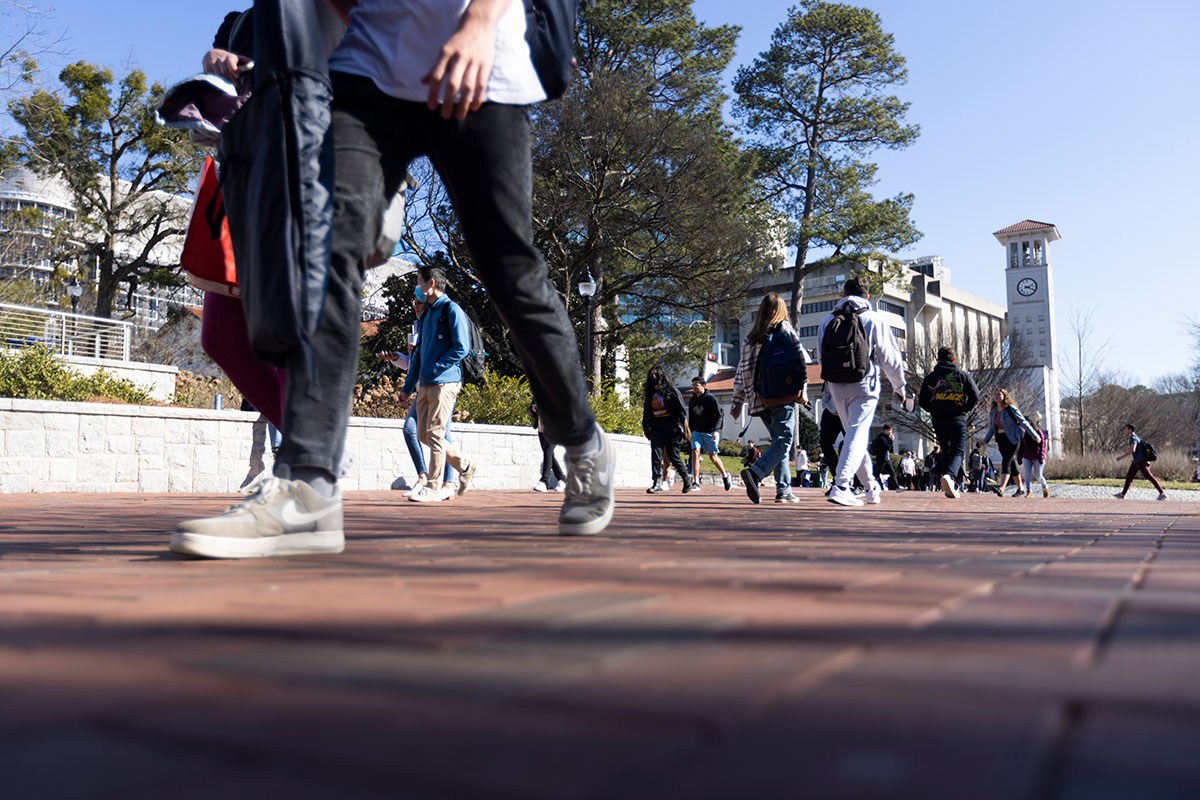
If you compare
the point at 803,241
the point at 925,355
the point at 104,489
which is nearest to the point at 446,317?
the point at 104,489

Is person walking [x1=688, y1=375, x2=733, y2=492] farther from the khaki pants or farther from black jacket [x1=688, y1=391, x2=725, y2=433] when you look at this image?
the khaki pants

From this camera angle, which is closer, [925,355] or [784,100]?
[784,100]

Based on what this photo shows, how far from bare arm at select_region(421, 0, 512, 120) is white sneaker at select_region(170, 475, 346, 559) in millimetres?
1082

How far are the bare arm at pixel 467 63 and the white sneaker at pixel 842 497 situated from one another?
18.8ft

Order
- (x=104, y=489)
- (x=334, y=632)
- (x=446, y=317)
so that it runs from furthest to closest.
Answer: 1. (x=104, y=489)
2. (x=446, y=317)
3. (x=334, y=632)

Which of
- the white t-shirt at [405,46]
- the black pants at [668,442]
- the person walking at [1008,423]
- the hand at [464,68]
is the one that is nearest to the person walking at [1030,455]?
the person walking at [1008,423]

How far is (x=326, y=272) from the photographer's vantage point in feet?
7.73

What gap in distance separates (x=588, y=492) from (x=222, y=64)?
1811 millimetres

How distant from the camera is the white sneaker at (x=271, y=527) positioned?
2.08m

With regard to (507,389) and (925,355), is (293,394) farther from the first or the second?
(925,355)

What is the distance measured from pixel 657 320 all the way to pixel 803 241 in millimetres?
8584

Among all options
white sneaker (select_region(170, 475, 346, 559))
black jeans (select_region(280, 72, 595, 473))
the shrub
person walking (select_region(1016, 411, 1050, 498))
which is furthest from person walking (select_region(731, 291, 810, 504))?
the shrub

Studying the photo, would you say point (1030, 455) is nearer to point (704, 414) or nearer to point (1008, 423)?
point (1008, 423)

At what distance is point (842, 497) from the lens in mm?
7566
